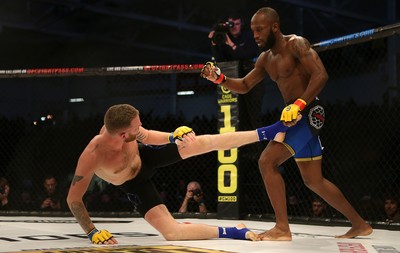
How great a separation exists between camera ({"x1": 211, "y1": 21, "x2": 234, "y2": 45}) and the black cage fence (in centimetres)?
35

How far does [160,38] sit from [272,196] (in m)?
11.7

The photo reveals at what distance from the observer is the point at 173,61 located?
15.0m

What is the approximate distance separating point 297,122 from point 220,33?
215 cm

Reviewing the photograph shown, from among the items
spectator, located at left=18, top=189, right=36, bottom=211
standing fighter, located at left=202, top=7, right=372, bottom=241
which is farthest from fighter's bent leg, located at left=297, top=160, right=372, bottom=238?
spectator, located at left=18, top=189, right=36, bottom=211

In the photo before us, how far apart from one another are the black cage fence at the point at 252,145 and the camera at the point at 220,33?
0.35 metres

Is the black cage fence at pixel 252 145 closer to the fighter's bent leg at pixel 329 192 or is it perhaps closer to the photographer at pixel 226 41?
the photographer at pixel 226 41

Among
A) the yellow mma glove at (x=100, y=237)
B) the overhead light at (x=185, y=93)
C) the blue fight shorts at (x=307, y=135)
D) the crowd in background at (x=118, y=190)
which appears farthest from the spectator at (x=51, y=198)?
the overhead light at (x=185, y=93)

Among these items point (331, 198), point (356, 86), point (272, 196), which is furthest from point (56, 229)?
point (356, 86)

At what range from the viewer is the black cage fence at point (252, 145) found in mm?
5238

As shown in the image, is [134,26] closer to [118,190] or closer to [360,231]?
[118,190]

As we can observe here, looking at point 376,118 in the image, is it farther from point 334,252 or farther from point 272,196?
point 334,252

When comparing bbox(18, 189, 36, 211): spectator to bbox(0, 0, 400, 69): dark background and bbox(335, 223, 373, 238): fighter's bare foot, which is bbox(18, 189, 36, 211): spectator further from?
bbox(0, 0, 400, 69): dark background

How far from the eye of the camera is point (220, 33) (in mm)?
5129

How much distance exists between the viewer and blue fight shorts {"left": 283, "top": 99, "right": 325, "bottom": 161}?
3176mm
